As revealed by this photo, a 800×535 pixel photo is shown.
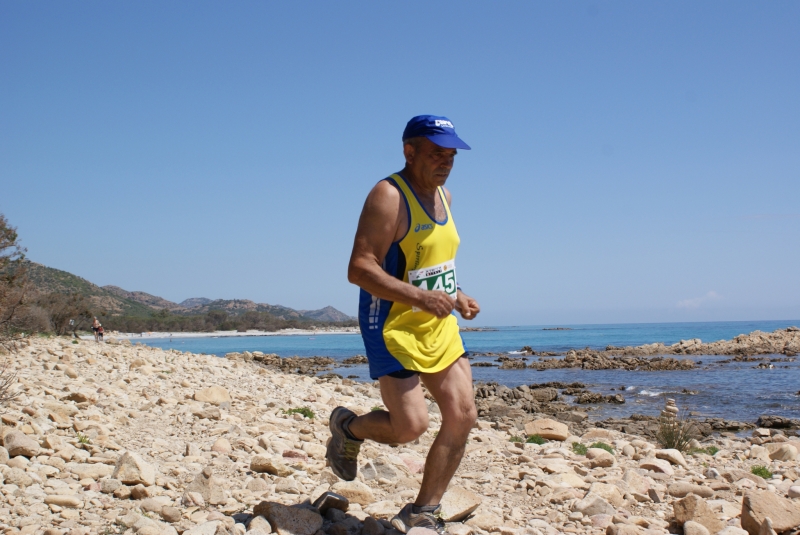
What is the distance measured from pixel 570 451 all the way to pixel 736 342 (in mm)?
36845

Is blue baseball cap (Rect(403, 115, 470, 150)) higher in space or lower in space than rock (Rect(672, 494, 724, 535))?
higher

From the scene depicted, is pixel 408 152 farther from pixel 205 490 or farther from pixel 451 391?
pixel 205 490

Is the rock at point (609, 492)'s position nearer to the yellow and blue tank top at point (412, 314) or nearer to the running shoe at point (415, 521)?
the running shoe at point (415, 521)

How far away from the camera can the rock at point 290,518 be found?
338cm

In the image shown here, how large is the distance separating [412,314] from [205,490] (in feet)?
5.41

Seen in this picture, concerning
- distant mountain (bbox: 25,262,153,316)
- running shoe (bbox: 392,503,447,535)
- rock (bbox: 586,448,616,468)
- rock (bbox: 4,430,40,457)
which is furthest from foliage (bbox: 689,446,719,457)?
distant mountain (bbox: 25,262,153,316)

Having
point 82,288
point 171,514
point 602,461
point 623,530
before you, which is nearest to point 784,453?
point 602,461

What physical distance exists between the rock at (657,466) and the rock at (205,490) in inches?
140

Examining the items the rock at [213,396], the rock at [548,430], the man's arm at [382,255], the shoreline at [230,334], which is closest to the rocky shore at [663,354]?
the rock at [548,430]

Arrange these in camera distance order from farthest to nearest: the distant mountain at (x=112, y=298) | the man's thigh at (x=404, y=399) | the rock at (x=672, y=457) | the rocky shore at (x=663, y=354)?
1. the distant mountain at (x=112, y=298)
2. the rocky shore at (x=663, y=354)
3. the rock at (x=672, y=457)
4. the man's thigh at (x=404, y=399)

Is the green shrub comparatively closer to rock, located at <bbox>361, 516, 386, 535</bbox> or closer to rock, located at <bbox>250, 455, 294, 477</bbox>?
rock, located at <bbox>250, 455, 294, 477</bbox>

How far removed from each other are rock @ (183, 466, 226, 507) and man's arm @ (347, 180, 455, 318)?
155 centimetres

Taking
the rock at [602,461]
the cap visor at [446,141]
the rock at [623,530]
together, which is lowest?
the rock at [602,461]

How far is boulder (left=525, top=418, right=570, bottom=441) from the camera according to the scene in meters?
7.50
